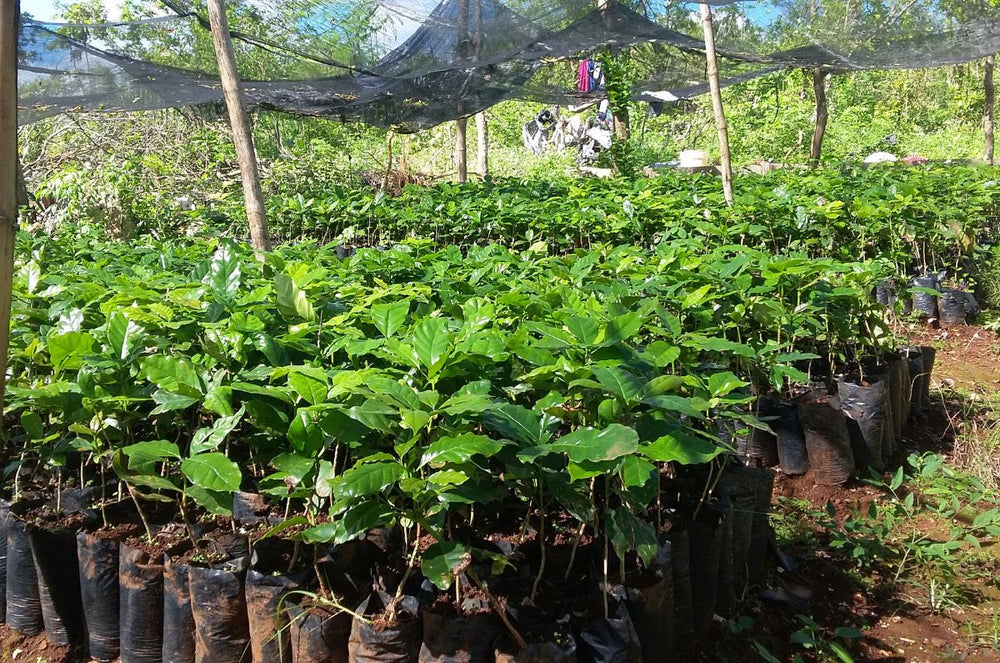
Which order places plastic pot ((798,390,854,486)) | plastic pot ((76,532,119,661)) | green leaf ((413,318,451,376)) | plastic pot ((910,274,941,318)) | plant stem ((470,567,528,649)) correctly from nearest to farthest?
plant stem ((470,567,528,649)), green leaf ((413,318,451,376)), plastic pot ((76,532,119,661)), plastic pot ((798,390,854,486)), plastic pot ((910,274,941,318))

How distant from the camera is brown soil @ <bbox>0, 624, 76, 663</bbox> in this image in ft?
6.79

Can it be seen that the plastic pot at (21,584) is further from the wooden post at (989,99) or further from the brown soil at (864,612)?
the wooden post at (989,99)

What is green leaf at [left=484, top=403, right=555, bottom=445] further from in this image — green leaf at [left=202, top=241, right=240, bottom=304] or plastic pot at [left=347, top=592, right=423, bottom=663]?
green leaf at [left=202, top=241, right=240, bottom=304]

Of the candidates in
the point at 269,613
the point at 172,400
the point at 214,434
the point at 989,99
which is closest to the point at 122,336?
the point at 172,400

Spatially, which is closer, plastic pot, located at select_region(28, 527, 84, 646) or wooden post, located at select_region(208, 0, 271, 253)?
plastic pot, located at select_region(28, 527, 84, 646)

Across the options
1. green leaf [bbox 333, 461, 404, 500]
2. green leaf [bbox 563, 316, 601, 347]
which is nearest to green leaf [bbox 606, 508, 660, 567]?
green leaf [bbox 563, 316, 601, 347]

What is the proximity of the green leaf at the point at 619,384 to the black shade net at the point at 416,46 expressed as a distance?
5.79m

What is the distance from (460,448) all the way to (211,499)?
23.6 inches

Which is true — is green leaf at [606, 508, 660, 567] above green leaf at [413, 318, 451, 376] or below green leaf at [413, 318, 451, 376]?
below

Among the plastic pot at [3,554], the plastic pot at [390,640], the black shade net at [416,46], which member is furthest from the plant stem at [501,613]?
the black shade net at [416,46]

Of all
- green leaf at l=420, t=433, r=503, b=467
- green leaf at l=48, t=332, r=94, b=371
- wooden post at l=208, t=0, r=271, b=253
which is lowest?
green leaf at l=420, t=433, r=503, b=467

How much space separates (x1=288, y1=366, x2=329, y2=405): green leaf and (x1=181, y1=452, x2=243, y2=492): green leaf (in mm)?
188

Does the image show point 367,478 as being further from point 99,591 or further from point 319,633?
point 99,591

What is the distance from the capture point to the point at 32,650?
6.91 ft
